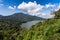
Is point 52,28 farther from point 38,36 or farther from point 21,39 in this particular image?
point 21,39

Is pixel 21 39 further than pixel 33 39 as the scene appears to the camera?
Yes

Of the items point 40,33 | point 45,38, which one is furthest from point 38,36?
point 45,38

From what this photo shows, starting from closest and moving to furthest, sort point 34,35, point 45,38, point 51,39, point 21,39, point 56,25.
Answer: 1. point 51,39
2. point 45,38
3. point 56,25
4. point 34,35
5. point 21,39

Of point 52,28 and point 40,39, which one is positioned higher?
point 52,28

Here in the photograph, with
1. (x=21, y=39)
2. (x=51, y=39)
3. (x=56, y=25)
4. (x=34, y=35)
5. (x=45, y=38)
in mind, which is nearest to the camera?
(x=51, y=39)

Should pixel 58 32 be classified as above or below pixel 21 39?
above

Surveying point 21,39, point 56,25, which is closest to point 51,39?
point 56,25

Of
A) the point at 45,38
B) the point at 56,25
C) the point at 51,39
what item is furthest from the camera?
the point at 56,25

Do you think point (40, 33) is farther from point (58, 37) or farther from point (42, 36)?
point (58, 37)

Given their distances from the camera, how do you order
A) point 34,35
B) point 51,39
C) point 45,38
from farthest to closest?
point 34,35 < point 45,38 < point 51,39
